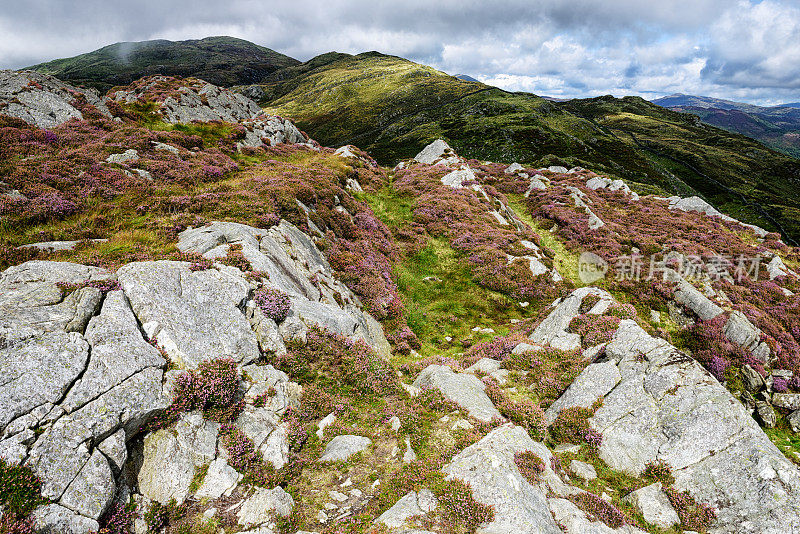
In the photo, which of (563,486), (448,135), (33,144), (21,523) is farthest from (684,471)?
(448,135)

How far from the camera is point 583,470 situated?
11438mm

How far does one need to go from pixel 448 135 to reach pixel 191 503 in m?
150

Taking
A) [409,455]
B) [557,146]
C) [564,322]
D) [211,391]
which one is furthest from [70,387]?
[557,146]

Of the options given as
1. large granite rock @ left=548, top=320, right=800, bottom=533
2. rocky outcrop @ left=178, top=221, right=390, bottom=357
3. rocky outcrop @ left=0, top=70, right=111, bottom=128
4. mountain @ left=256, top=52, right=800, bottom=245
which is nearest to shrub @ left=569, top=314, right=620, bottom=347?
large granite rock @ left=548, top=320, right=800, bottom=533

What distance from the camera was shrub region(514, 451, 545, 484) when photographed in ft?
30.7

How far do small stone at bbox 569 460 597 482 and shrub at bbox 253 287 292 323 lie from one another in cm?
1244

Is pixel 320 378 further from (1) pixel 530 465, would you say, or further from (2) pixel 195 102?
(2) pixel 195 102

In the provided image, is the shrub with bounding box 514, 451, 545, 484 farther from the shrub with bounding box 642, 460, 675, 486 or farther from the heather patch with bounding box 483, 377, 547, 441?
the shrub with bounding box 642, 460, 675, 486

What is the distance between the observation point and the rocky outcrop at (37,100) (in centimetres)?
2959

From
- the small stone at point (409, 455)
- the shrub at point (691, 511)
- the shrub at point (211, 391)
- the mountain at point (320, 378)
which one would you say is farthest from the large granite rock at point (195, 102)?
the shrub at point (691, 511)

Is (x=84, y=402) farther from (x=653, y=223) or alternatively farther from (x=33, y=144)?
(x=653, y=223)

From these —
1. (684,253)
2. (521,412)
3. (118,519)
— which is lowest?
(521,412)

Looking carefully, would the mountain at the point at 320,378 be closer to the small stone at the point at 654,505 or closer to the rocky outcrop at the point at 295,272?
the small stone at the point at 654,505

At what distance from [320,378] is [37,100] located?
43.6 metres
